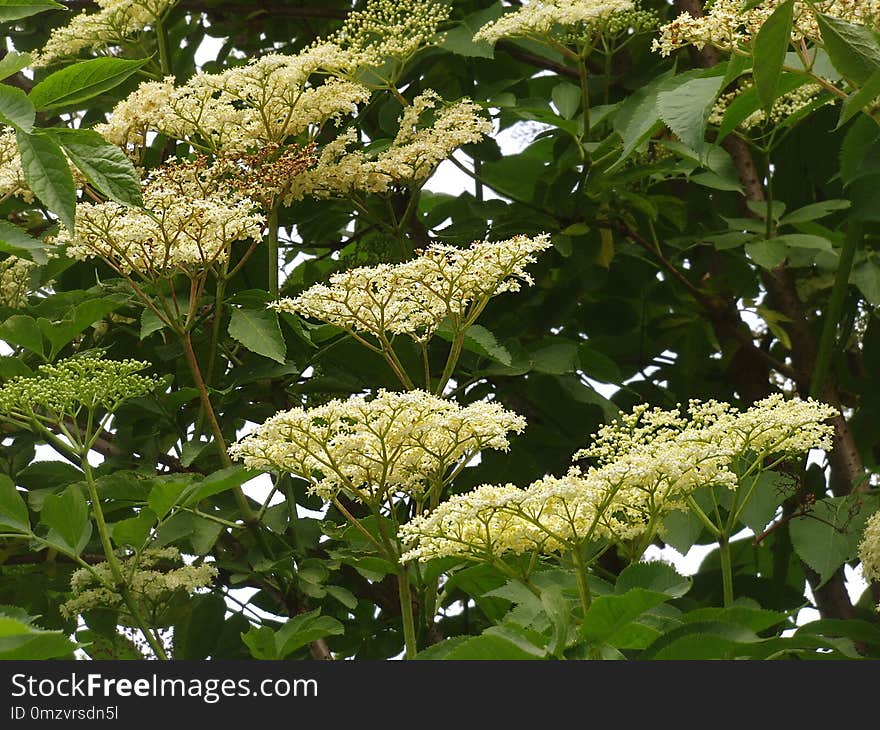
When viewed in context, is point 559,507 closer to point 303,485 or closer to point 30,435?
Answer: point 303,485

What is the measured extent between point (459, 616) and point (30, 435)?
83 centimetres

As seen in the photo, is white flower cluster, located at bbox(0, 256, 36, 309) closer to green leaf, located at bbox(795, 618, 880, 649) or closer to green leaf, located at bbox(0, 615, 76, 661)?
green leaf, located at bbox(0, 615, 76, 661)

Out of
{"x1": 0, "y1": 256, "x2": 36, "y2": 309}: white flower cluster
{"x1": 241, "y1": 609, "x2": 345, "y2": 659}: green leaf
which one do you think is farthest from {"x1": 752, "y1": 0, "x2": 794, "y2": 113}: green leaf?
{"x1": 0, "y1": 256, "x2": 36, "y2": 309}: white flower cluster

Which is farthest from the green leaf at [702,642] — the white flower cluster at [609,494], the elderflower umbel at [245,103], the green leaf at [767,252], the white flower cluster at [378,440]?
the elderflower umbel at [245,103]

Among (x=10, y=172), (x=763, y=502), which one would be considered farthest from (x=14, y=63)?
(x=763, y=502)

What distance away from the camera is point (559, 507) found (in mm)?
1408

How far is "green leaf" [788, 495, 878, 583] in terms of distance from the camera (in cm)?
188

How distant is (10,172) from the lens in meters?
2.03

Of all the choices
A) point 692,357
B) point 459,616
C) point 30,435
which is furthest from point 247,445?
point 692,357

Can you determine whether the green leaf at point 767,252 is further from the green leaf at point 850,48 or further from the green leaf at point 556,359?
the green leaf at point 850,48

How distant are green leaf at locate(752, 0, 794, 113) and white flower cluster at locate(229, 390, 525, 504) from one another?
1.49 ft

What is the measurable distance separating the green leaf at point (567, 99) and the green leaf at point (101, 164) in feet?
3.11

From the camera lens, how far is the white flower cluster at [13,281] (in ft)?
7.26

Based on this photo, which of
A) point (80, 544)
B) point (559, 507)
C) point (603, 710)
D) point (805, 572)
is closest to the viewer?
point (603, 710)
